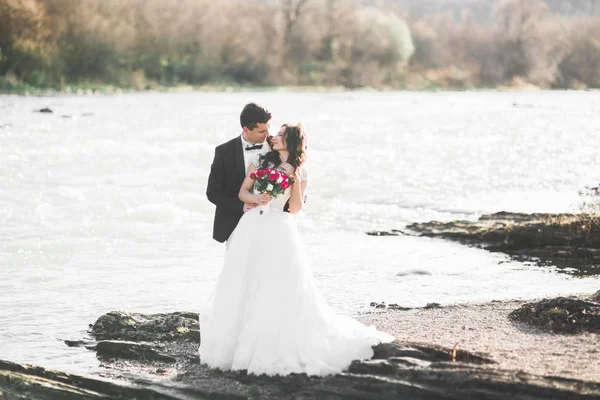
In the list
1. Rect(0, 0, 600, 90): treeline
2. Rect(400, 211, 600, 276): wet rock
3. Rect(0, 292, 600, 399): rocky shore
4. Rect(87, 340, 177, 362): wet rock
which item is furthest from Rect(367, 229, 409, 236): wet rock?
Rect(0, 0, 600, 90): treeline

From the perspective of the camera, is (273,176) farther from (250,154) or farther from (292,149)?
(250,154)

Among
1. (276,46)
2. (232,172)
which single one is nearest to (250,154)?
(232,172)

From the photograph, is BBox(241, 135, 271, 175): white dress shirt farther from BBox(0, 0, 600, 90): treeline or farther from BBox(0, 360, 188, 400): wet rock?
BBox(0, 0, 600, 90): treeline

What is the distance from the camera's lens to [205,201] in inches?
1011

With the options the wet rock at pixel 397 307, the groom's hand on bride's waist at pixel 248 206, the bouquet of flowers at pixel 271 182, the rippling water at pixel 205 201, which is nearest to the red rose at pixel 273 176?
the bouquet of flowers at pixel 271 182

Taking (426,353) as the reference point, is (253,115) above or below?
above

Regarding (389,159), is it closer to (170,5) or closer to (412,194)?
(412,194)

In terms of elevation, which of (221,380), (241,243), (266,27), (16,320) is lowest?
(16,320)

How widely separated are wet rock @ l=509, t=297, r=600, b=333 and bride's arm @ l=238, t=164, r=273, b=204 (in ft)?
10.1

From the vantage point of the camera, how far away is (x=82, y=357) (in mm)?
9359

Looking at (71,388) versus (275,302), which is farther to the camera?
(71,388)

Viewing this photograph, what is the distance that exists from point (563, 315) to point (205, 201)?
17.6 meters

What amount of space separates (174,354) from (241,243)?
1.48m


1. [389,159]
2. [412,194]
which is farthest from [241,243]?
[389,159]
